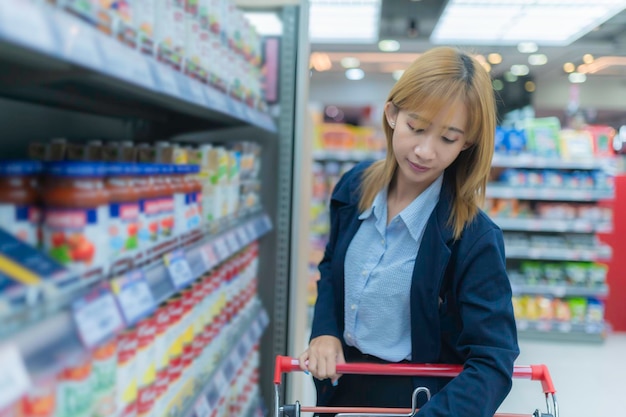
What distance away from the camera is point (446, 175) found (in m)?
1.51

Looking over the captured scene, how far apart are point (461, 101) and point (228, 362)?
1.23 metres

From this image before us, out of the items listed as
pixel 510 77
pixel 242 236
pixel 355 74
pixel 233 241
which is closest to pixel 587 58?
pixel 510 77

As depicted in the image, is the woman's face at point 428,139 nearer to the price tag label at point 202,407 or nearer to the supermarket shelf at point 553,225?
the price tag label at point 202,407

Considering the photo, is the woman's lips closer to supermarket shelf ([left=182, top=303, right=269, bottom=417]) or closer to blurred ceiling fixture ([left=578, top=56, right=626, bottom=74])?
supermarket shelf ([left=182, top=303, right=269, bottom=417])

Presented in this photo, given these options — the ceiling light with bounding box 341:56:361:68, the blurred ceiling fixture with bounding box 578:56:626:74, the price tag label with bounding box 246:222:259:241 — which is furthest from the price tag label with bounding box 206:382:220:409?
the blurred ceiling fixture with bounding box 578:56:626:74

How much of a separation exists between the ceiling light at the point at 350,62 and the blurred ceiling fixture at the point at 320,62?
0.91ft

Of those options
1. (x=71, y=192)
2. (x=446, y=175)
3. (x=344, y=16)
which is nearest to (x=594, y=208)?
(x=344, y=16)

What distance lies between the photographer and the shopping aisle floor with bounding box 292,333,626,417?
393 centimetres

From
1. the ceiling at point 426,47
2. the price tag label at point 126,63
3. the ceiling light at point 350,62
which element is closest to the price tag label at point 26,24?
the price tag label at point 126,63

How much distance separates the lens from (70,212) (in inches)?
40.4

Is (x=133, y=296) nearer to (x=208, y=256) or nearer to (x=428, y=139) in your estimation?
(x=208, y=256)

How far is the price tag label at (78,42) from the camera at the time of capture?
83 centimetres

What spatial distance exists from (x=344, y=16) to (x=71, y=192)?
7454mm

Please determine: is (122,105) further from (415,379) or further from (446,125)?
(415,379)
